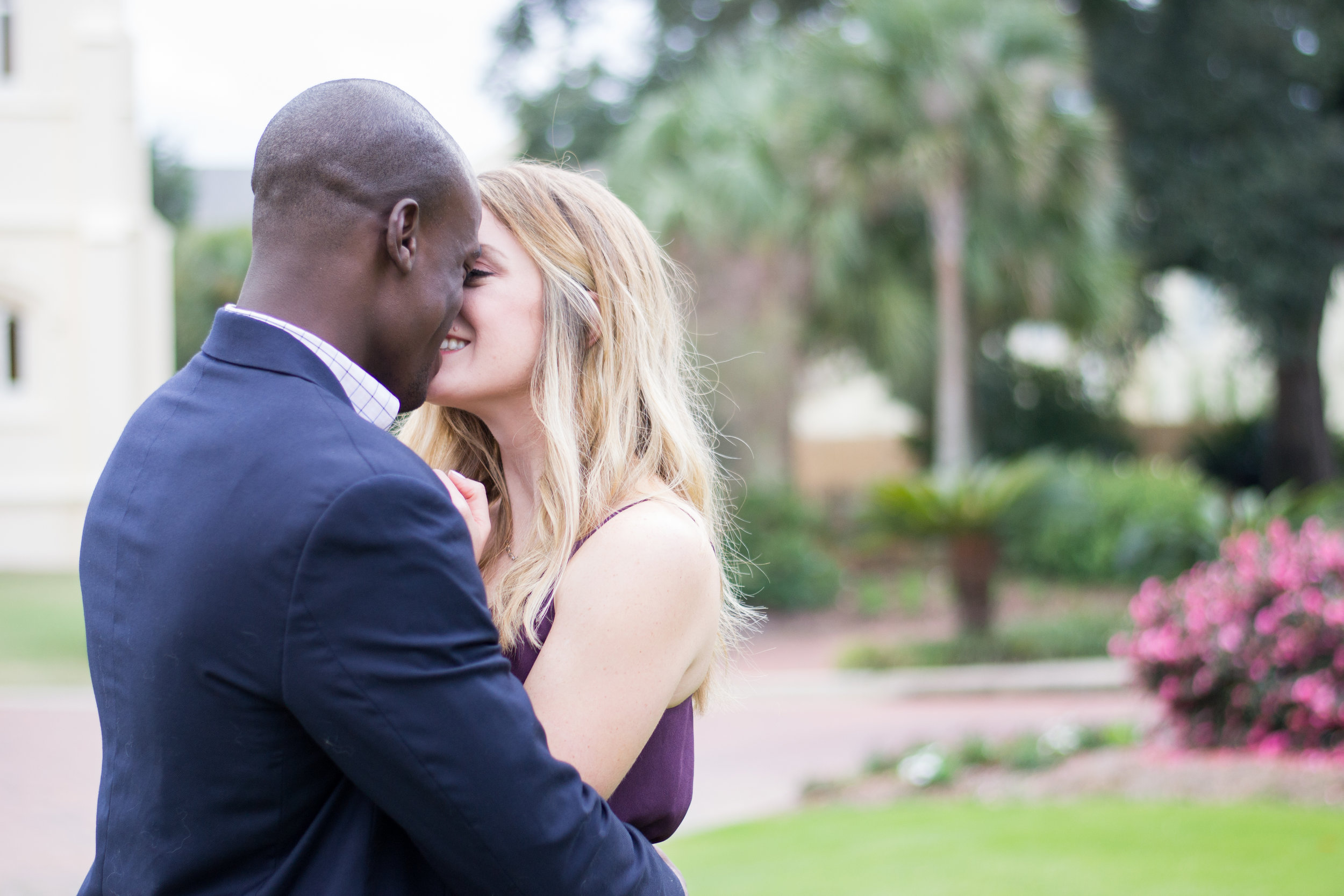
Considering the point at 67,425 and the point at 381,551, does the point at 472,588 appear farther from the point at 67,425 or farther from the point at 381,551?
the point at 67,425

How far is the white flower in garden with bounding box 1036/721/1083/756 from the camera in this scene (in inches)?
299

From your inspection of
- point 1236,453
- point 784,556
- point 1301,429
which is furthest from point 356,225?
point 1236,453

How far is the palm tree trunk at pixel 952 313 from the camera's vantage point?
16.0 m

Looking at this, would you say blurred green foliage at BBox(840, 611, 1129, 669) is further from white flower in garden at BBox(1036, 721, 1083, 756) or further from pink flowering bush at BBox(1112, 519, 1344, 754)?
pink flowering bush at BBox(1112, 519, 1344, 754)

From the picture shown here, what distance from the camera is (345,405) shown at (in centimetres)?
145

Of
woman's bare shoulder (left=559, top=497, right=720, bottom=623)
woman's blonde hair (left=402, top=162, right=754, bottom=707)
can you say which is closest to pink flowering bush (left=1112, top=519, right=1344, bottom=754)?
woman's blonde hair (left=402, top=162, right=754, bottom=707)

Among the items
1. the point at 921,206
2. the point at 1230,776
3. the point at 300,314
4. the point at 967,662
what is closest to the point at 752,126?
the point at 921,206

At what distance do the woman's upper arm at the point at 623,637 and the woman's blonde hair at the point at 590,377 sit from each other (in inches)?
4.0

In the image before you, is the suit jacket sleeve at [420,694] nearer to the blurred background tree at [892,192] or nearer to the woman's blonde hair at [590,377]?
the woman's blonde hair at [590,377]

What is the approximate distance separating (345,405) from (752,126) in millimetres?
16001

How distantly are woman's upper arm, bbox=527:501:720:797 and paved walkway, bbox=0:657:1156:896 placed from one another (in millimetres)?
4106

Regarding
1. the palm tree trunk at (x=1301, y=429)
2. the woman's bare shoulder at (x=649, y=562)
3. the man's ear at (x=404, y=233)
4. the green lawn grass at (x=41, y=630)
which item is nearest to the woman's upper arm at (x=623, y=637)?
the woman's bare shoulder at (x=649, y=562)

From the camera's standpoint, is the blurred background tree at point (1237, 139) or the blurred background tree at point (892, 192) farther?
the blurred background tree at point (1237, 139)

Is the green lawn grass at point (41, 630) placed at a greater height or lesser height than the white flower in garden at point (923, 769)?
lesser
